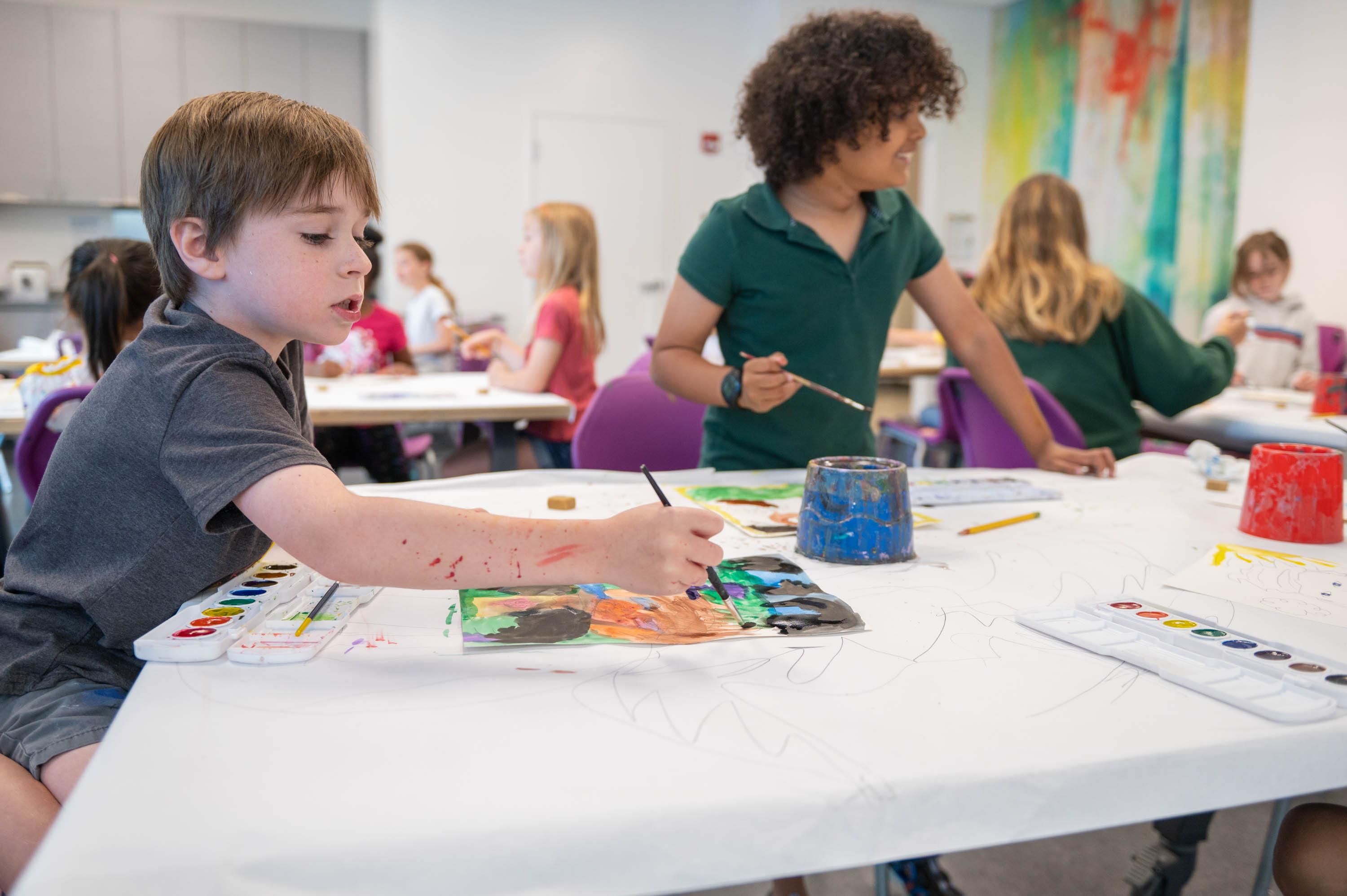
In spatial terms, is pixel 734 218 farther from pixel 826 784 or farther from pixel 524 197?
pixel 524 197

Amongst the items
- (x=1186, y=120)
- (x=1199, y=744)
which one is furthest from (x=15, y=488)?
(x=1186, y=120)

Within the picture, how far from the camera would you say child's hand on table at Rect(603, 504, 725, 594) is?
0.74 meters

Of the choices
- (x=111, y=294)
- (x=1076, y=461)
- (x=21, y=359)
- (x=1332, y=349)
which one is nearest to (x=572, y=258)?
(x=111, y=294)

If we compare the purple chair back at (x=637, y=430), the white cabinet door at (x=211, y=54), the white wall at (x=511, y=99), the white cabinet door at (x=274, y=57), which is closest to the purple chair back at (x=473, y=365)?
the purple chair back at (x=637, y=430)

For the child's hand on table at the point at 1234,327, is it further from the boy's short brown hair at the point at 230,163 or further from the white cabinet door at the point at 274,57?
the white cabinet door at the point at 274,57

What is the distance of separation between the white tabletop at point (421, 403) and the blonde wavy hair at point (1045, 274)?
48.6 inches

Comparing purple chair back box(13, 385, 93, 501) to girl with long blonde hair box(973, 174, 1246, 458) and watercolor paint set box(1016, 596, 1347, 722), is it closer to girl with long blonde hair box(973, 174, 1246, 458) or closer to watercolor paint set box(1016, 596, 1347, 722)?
watercolor paint set box(1016, 596, 1347, 722)

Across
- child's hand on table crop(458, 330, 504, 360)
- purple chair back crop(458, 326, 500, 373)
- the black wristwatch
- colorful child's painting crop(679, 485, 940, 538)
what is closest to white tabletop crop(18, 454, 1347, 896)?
colorful child's painting crop(679, 485, 940, 538)

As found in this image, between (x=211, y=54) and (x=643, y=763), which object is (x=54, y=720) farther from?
(x=211, y=54)

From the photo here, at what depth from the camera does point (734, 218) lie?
5.31 feet

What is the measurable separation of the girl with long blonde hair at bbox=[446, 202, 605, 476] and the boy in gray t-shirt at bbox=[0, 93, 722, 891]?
2.04m

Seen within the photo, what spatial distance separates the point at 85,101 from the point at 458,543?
7485 millimetres

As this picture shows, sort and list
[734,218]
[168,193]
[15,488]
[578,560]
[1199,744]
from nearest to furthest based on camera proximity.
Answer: [1199,744] → [578,560] → [168,193] → [734,218] → [15,488]

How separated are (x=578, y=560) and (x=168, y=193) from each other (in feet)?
1.70
